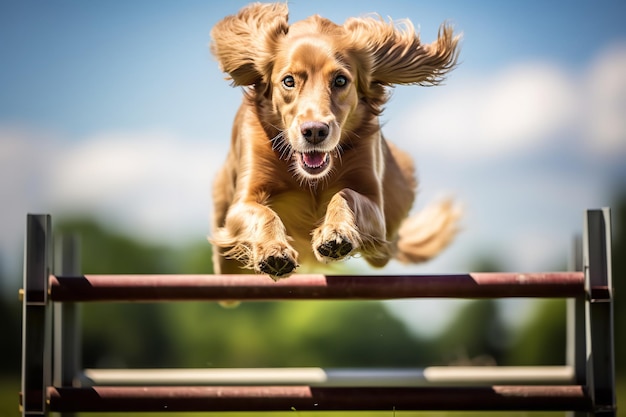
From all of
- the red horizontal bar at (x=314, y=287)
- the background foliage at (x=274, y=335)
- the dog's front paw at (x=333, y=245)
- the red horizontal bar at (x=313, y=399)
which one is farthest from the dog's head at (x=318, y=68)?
the background foliage at (x=274, y=335)

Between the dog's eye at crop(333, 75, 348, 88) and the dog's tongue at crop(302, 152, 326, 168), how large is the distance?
286 millimetres

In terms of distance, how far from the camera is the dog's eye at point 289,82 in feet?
10.00

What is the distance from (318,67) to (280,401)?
1332 mm

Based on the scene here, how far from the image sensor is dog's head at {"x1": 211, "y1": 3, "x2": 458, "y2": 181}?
9.74 feet

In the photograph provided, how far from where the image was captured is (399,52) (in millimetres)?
3449

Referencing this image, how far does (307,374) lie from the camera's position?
367 centimetres

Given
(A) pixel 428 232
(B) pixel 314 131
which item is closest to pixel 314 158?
(B) pixel 314 131

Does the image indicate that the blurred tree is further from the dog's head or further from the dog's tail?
the dog's head

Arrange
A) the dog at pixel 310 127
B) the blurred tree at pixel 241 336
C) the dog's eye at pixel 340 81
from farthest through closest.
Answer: the blurred tree at pixel 241 336 < the dog's eye at pixel 340 81 < the dog at pixel 310 127

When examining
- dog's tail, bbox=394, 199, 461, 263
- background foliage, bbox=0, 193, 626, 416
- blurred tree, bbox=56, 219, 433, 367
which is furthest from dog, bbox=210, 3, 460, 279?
blurred tree, bbox=56, 219, 433, 367

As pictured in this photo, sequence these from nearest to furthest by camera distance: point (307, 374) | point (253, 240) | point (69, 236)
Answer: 1. point (253, 240)
2. point (307, 374)
3. point (69, 236)

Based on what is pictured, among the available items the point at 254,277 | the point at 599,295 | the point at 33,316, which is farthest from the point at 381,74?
the point at 33,316

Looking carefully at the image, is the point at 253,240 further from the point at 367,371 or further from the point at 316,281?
the point at 367,371

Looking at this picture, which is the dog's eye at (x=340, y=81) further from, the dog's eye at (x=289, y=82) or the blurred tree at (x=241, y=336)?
the blurred tree at (x=241, y=336)
